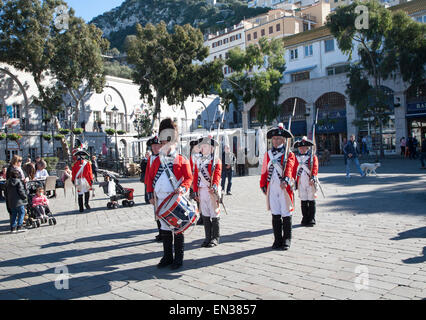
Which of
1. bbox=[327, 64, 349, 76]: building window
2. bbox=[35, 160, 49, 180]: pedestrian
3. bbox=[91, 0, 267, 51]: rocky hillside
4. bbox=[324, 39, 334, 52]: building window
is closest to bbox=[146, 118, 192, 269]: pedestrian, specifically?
bbox=[35, 160, 49, 180]: pedestrian

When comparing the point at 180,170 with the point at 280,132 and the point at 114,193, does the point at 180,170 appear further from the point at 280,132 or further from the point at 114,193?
the point at 114,193

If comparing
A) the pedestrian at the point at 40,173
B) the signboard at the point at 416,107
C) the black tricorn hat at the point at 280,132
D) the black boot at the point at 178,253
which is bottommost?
the black boot at the point at 178,253

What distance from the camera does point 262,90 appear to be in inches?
1244

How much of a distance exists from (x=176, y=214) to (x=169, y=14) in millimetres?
136099

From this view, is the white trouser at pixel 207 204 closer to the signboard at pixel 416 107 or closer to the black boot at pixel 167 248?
the black boot at pixel 167 248

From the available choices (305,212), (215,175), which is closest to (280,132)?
(215,175)

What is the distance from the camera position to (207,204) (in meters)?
6.43

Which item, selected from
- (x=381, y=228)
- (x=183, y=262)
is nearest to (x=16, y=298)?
(x=183, y=262)

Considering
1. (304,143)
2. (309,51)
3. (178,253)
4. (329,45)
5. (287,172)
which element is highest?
(329,45)

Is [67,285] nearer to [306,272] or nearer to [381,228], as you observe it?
[306,272]

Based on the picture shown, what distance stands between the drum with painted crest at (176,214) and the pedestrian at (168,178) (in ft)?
0.26

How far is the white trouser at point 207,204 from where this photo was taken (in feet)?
20.9

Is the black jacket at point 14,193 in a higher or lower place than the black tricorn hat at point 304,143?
lower

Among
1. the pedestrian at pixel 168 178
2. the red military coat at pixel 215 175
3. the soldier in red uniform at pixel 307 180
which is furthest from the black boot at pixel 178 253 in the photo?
the soldier in red uniform at pixel 307 180
